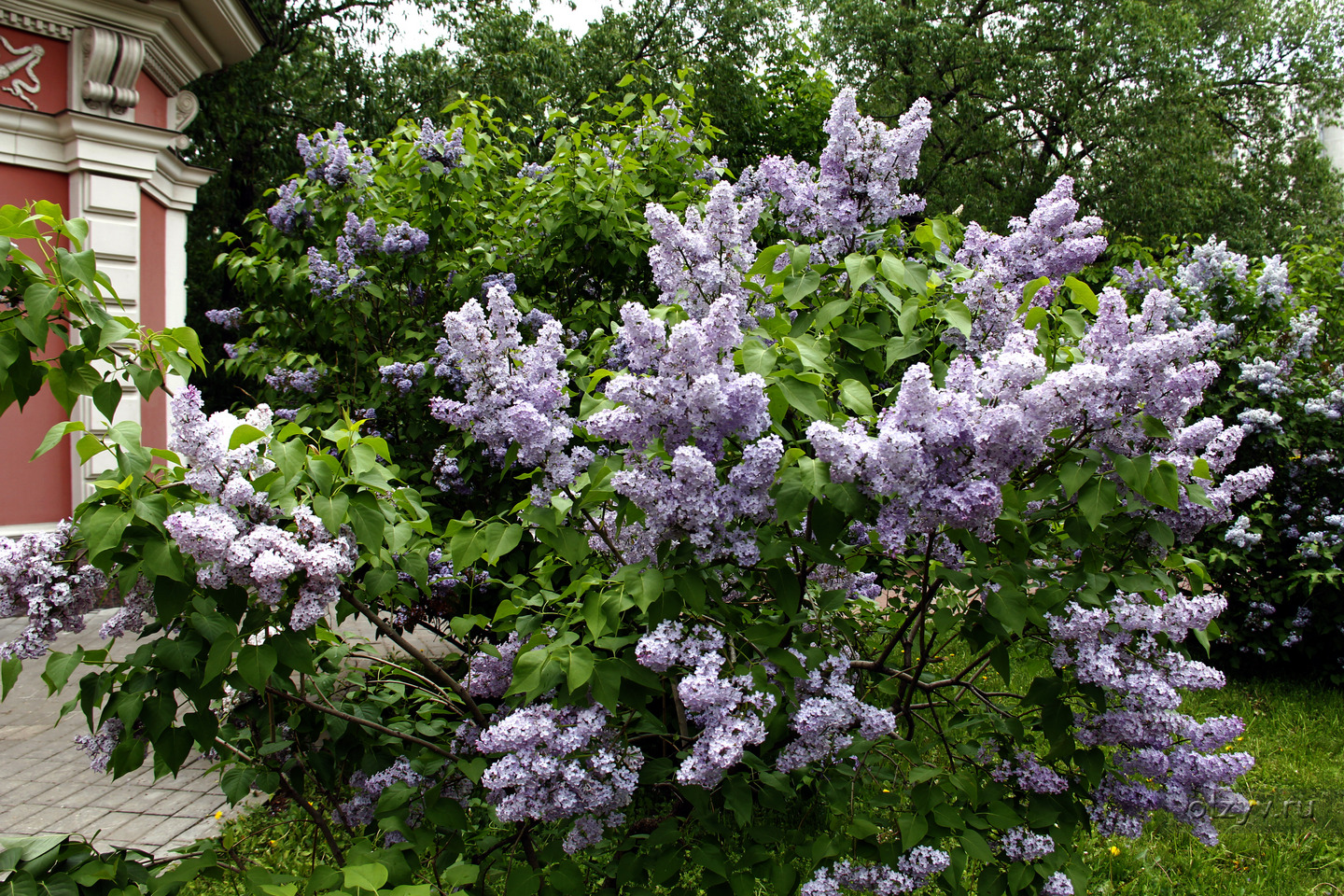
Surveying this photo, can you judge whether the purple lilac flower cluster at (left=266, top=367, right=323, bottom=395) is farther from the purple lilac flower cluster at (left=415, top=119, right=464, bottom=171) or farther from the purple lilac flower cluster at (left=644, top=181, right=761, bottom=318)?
the purple lilac flower cluster at (left=644, top=181, right=761, bottom=318)

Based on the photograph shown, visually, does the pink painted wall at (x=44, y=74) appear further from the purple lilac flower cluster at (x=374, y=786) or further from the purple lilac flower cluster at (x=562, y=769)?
the purple lilac flower cluster at (x=562, y=769)

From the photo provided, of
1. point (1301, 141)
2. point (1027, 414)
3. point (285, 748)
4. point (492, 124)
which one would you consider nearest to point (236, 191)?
point (492, 124)

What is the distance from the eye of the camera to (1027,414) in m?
1.67

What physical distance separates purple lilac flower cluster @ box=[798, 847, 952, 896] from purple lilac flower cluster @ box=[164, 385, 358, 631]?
3.78 ft

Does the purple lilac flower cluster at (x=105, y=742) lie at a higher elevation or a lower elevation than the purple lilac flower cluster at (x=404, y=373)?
lower

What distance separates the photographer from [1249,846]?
3.71m

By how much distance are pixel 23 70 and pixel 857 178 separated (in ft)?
27.1

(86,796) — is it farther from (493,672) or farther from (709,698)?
(709,698)

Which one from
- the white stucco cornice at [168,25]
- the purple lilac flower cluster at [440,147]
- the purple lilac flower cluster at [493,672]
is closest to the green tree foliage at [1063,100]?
the white stucco cornice at [168,25]

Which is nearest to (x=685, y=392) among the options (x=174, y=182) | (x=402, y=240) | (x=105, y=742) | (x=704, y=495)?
(x=704, y=495)

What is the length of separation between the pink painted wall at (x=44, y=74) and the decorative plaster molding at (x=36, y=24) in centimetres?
4

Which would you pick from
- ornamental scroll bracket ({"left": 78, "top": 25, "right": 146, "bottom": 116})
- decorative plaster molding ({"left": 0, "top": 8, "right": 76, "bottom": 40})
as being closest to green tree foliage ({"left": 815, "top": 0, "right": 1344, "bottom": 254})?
ornamental scroll bracket ({"left": 78, "top": 25, "right": 146, "bottom": 116})

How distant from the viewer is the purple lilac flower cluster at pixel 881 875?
1.83 metres

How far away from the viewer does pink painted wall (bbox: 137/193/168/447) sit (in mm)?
8438
